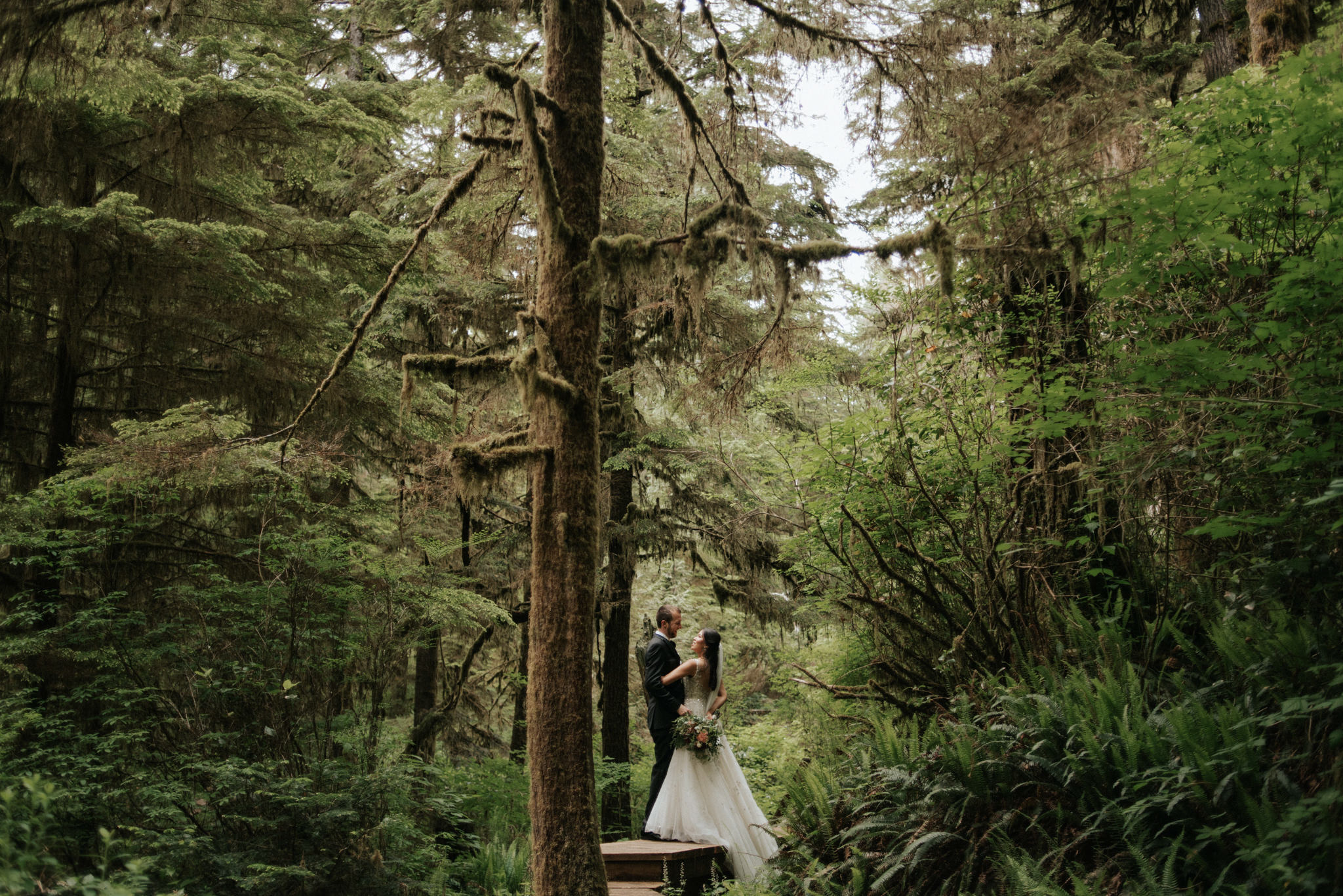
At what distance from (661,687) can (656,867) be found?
1.80 meters

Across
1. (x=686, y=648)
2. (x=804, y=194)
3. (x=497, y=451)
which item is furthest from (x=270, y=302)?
(x=686, y=648)

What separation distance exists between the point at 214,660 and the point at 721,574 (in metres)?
7.56

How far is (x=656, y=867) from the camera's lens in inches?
256

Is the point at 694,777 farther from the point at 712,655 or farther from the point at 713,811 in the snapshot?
the point at 712,655

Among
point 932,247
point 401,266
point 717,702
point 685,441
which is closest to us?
point 932,247

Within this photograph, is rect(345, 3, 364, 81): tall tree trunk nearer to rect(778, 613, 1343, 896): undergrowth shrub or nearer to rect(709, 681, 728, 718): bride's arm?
rect(709, 681, 728, 718): bride's arm

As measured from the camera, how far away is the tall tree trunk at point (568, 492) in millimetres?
5246

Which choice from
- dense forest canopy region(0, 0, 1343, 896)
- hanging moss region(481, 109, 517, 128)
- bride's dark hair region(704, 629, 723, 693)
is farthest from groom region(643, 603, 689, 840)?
hanging moss region(481, 109, 517, 128)

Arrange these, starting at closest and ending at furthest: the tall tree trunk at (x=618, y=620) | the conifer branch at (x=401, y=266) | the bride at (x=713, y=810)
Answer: the conifer branch at (x=401, y=266) → the bride at (x=713, y=810) → the tall tree trunk at (x=618, y=620)

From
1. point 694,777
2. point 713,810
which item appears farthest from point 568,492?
point 713,810

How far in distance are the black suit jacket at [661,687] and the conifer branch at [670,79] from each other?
4.45 metres

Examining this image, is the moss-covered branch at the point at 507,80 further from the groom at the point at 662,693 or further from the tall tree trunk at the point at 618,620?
the tall tree trunk at the point at 618,620

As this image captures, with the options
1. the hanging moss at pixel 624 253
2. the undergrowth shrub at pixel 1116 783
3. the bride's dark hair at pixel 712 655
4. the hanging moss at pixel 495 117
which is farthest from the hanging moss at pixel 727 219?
the bride's dark hair at pixel 712 655

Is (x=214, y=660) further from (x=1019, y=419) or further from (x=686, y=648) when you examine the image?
(x=686, y=648)
